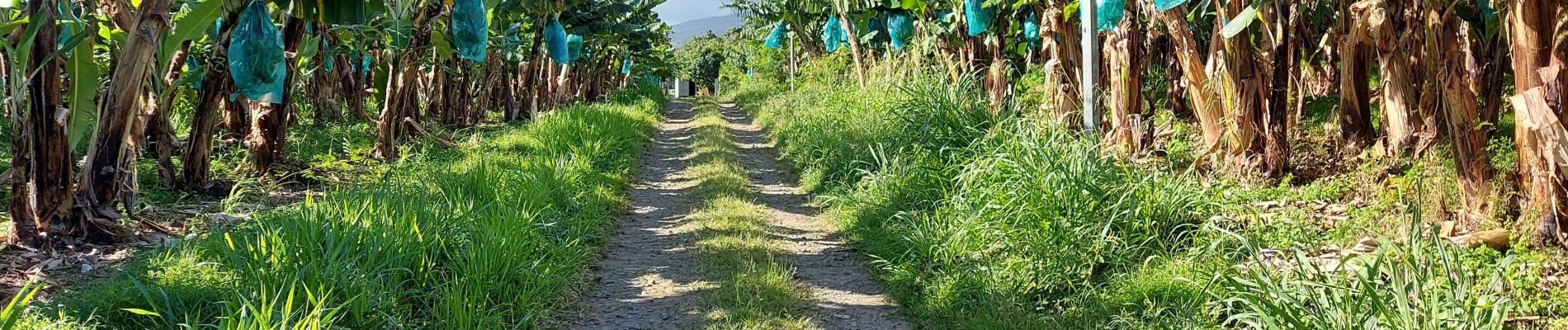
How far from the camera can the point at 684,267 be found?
210 inches

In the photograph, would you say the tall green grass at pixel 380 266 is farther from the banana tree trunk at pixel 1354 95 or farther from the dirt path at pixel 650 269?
the banana tree trunk at pixel 1354 95

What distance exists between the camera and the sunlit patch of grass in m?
4.36

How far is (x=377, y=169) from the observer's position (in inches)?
325

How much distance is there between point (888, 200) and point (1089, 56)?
143 cm

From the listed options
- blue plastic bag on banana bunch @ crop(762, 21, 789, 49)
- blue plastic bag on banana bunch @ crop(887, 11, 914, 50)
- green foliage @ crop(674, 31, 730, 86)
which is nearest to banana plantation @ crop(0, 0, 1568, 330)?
blue plastic bag on banana bunch @ crop(887, 11, 914, 50)

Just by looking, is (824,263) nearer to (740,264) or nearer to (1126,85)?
(740,264)

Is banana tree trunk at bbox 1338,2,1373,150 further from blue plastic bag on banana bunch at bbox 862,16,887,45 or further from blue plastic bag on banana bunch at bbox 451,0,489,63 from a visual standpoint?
blue plastic bag on banana bunch at bbox 862,16,887,45

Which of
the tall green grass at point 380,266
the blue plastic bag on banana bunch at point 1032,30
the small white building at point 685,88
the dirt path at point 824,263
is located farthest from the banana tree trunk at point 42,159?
the small white building at point 685,88

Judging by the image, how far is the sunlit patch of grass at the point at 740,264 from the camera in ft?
14.3

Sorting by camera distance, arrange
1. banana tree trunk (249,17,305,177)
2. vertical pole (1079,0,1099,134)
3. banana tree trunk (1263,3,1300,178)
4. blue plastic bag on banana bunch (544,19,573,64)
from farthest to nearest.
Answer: blue plastic bag on banana bunch (544,19,573,64) → banana tree trunk (249,17,305,177) → banana tree trunk (1263,3,1300,178) → vertical pole (1079,0,1099,134)

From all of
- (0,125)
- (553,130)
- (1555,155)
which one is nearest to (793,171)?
(553,130)

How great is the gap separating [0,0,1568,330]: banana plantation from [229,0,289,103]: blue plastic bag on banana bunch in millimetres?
18

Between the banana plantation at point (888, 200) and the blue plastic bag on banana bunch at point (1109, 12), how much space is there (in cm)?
2

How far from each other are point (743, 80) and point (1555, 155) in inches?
1097
